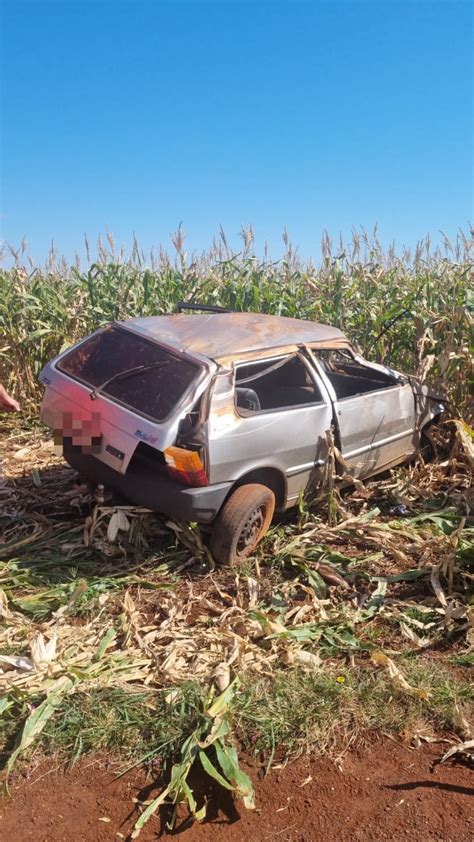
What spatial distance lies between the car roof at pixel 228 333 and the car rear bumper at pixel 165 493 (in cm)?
95

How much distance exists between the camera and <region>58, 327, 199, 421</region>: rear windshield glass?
172 inches

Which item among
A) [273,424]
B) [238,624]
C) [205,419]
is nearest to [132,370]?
[205,419]

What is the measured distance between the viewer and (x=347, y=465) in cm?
538

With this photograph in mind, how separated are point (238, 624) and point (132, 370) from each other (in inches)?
74.3

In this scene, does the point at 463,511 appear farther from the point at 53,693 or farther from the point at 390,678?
the point at 53,693

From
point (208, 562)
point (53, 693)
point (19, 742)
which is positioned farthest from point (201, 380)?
point (19, 742)

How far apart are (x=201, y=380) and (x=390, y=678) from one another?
7.08ft

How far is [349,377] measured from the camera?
6527mm

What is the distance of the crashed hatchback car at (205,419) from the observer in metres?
4.24

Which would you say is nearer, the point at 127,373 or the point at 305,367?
the point at 127,373

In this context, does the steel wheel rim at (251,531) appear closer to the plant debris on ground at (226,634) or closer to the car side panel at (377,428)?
the plant debris on ground at (226,634)

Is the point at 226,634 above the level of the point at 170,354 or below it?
below

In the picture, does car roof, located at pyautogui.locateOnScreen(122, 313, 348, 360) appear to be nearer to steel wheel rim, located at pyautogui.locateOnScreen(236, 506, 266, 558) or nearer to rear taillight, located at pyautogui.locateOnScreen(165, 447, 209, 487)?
rear taillight, located at pyautogui.locateOnScreen(165, 447, 209, 487)

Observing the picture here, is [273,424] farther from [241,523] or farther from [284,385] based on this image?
[284,385]
